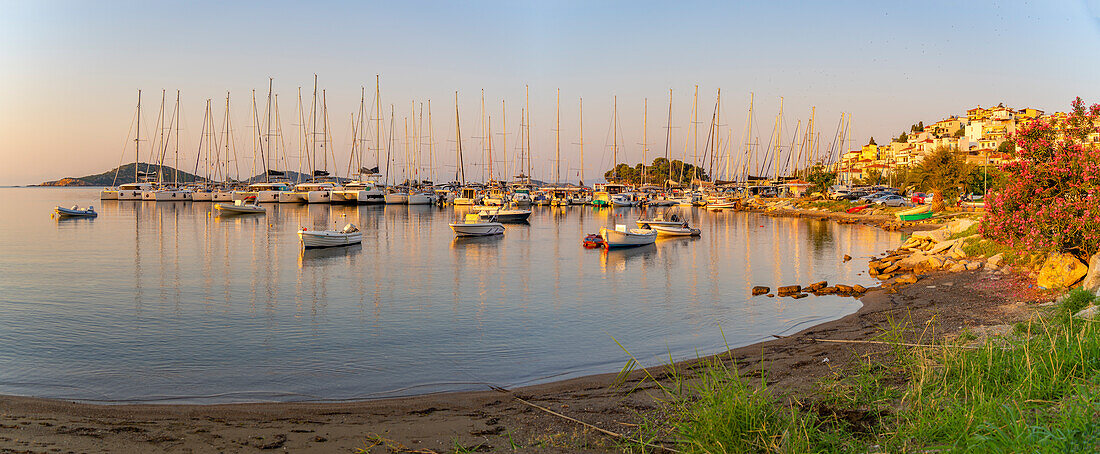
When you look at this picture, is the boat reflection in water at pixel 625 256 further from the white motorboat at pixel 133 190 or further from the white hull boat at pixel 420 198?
the white motorboat at pixel 133 190

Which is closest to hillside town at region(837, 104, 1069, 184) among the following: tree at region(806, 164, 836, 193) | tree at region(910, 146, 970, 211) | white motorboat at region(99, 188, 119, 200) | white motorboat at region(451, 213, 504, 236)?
tree at region(806, 164, 836, 193)

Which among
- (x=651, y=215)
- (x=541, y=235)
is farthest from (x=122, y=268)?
(x=651, y=215)

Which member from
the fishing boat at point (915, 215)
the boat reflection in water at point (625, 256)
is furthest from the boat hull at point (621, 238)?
the fishing boat at point (915, 215)

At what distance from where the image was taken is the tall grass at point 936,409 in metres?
5.62

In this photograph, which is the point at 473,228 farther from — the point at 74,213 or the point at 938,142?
the point at 938,142

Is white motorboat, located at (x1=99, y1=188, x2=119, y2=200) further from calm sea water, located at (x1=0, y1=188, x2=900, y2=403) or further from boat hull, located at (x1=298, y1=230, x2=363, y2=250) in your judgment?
boat hull, located at (x1=298, y1=230, x2=363, y2=250)

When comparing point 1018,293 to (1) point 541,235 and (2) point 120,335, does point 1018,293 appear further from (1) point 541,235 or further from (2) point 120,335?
(1) point 541,235

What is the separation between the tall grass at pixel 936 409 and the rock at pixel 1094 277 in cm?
589

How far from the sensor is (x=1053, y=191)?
53.4 feet

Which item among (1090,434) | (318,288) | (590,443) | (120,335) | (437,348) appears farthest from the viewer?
(318,288)

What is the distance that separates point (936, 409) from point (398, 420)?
6.30 meters

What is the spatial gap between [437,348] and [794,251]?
27612mm

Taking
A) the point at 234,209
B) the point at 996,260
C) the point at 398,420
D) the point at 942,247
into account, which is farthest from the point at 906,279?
the point at 234,209

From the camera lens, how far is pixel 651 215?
3228 inches
